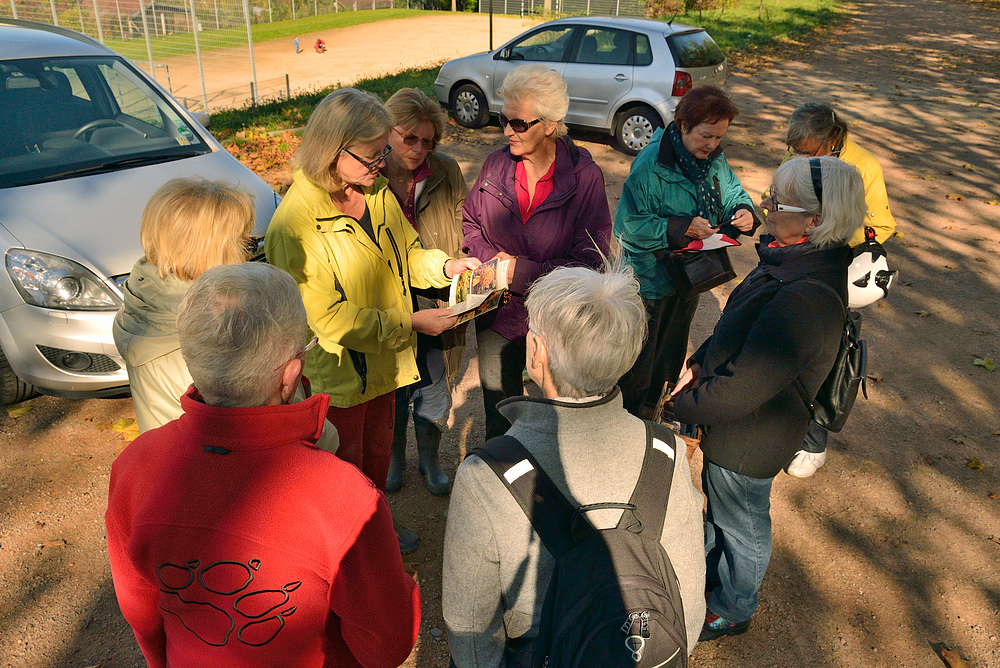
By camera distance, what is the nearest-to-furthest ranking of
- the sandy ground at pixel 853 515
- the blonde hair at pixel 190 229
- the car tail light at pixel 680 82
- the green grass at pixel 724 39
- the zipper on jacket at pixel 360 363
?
the blonde hair at pixel 190 229
the zipper on jacket at pixel 360 363
the sandy ground at pixel 853 515
the car tail light at pixel 680 82
the green grass at pixel 724 39

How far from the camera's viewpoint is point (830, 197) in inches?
94.8

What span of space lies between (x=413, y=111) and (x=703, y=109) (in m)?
1.56

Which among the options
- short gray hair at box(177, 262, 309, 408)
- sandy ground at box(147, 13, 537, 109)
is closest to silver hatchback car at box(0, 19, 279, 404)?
short gray hair at box(177, 262, 309, 408)

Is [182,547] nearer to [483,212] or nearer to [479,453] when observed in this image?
[479,453]

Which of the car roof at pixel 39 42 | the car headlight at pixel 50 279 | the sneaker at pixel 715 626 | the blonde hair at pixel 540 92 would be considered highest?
the car roof at pixel 39 42

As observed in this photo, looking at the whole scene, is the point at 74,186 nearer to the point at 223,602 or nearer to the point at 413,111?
the point at 413,111

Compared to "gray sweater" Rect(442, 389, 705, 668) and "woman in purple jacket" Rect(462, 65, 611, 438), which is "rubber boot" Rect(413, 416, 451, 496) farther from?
"gray sweater" Rect(442, 389, 705, 668)

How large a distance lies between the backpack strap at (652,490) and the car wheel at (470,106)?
33.4 ft

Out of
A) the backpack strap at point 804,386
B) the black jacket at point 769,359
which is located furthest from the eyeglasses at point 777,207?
the backpack strap at point 804,386

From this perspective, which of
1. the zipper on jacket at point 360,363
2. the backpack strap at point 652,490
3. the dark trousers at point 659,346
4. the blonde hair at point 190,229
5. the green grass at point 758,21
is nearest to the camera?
the backpack strap at point 652,490

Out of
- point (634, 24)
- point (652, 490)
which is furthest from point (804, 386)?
point (634, 24)

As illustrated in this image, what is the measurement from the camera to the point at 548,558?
5.08 feet

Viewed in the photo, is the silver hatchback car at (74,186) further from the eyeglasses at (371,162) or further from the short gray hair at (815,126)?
the short gray hair at (815,126)

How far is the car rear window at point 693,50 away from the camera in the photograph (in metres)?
9.50
